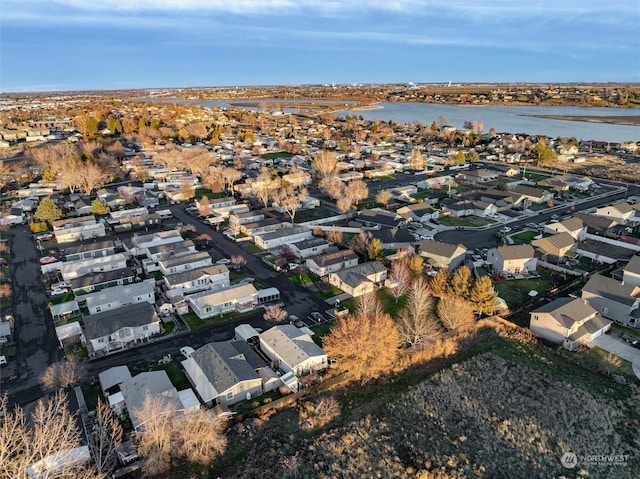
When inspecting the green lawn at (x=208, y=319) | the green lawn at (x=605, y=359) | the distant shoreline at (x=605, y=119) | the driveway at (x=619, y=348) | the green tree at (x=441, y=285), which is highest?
the distant shoreline at (x=605, y=119)

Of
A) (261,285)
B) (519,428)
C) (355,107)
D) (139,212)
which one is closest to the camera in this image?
(519,428)

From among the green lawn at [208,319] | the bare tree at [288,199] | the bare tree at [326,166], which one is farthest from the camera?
the bare tree at [326,166]

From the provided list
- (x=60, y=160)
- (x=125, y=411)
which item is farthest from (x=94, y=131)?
(x=125, y=411)

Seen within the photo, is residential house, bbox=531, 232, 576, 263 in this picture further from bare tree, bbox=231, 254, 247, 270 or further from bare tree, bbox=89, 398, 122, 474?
bare tree, bbox=89, 398, 122, 474

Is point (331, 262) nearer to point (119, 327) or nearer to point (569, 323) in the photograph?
point (119, 327)

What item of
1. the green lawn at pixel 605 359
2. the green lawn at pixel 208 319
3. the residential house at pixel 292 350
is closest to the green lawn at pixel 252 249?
the green lawn at pixel 208 319

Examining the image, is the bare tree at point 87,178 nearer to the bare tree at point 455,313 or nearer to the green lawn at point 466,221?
the green lawn at point 466,221

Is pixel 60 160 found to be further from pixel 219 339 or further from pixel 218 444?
pixel 218 444
